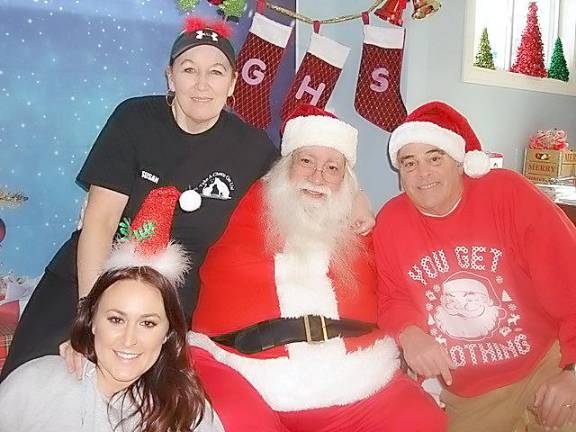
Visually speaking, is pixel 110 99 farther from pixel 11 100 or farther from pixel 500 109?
pixel 500 109

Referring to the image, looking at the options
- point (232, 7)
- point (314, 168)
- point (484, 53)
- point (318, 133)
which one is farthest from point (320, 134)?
point (484, 53)

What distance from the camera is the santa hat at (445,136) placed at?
6.60 ft

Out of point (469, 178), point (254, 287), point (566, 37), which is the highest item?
point (566, 37)

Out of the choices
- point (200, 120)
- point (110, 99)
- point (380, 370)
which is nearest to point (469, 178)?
point (380, 370)

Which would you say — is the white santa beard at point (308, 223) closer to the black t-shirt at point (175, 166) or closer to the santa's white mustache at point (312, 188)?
the santa's white mustache at point (312, 188)

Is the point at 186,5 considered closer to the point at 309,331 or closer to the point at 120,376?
the point at 309,331

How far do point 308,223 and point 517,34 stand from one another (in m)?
3.14

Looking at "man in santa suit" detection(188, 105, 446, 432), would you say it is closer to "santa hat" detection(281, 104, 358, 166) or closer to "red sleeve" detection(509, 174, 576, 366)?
"santa hat" detection(281, 104, 358, 166)

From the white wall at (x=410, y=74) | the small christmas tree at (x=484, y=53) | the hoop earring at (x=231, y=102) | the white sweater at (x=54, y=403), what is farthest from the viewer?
the small christmas tree at (x=484, y=53)

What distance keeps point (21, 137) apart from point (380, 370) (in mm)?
1424

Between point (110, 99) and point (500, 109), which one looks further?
point (500, 109)

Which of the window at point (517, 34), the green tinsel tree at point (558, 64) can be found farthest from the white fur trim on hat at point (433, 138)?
the green tinsel tree at point (558, 64)

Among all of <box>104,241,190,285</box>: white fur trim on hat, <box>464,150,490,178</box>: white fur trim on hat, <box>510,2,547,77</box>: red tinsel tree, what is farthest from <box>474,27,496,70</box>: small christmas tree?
<box>104,241,190,285</box>: white fur trim on hat

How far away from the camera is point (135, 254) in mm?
1609
